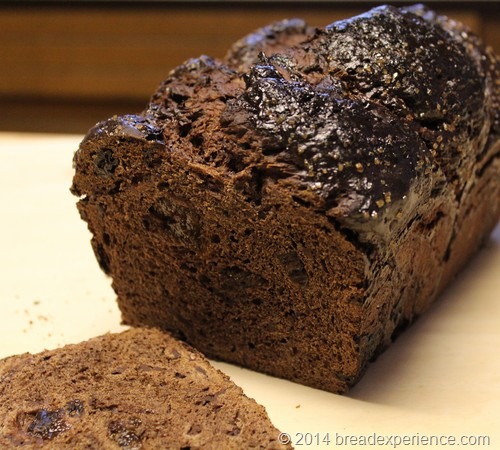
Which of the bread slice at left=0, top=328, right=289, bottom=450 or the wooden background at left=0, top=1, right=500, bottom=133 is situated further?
the wooden background at left=0, top=1, right=500, bottom=133

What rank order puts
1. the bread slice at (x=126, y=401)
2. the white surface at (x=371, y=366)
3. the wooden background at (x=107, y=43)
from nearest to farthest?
the bread slice at (x=126, y=401) < the white surface at (x=371, y=366) < the wooden background at (x=107, y=43)

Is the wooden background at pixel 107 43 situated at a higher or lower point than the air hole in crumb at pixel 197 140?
lower

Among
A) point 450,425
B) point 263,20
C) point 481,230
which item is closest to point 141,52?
point 263,20

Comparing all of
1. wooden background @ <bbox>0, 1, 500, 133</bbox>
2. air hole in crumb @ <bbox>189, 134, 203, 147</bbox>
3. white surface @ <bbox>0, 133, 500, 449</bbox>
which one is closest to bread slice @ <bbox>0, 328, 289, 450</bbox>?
white surface @ <bbox>0, 133, 500, 449</bbox>

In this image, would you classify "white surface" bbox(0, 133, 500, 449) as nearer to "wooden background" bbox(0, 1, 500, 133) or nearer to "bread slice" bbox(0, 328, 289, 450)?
"bread slice" bbox(0, 328, 289, 450)

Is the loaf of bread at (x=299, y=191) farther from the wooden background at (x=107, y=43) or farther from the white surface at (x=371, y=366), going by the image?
the wooden background at (x=107, y=43)

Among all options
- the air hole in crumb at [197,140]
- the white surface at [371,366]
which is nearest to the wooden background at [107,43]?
the white surface at [371,366]

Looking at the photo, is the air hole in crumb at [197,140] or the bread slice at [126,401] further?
the air hole in crumb at [197,140]
